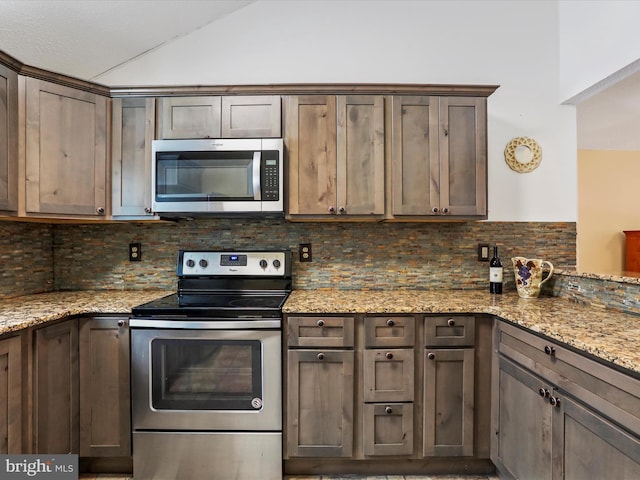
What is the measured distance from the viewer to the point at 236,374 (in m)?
1.81

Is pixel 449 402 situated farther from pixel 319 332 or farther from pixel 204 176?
pixel 204 176

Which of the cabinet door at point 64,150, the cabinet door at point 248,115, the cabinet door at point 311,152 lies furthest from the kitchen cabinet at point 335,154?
the cabinet door at point 64,150

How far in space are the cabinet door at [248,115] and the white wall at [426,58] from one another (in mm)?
411

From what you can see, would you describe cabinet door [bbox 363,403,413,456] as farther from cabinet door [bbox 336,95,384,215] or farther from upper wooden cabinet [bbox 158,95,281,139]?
upper wooden cabinet [bbox 158,95,281,139]

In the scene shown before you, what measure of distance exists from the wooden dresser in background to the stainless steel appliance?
436 centimetres

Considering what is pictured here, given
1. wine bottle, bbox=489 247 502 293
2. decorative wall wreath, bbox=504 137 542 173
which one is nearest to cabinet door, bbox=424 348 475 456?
wine bottle, bbox=489 247 502 293

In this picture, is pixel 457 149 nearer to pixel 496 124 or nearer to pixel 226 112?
pixel 496 124

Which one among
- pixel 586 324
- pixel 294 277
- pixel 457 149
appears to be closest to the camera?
pixel 586 324

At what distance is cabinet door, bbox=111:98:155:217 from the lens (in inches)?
81.8

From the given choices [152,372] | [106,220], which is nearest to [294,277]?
[152,372]

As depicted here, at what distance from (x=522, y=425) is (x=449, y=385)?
1.18 ft

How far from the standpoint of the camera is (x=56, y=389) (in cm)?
172

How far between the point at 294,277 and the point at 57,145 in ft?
5.18

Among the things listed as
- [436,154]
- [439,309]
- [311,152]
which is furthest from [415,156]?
[439,309]
